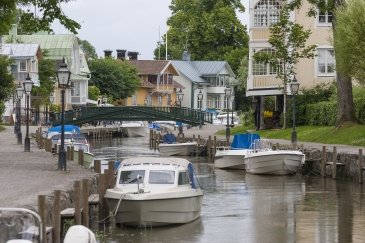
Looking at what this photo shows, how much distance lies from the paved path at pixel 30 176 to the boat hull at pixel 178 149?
19.2 m

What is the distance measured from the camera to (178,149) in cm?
6781

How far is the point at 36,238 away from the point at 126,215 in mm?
12754

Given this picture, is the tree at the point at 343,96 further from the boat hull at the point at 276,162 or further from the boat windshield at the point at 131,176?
the boat windshield at the point at 131,176

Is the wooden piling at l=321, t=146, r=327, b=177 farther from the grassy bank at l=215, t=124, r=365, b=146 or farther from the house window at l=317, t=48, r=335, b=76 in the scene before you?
the house window at l=317, t=48, r=335, b=76

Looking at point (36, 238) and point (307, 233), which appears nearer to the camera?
point (36, 238)

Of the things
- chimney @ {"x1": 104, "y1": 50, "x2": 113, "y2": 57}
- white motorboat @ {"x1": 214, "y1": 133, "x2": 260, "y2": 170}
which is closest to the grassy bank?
white motorboat @ {"x1": 214, "y1": 133, "x2": 260, "y2": 170}

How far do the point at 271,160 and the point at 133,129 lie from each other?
67907 millimetres

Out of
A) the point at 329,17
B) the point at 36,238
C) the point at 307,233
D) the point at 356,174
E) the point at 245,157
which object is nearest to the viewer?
the point at 36,238

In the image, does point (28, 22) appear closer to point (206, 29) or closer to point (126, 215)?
point (126, 215)

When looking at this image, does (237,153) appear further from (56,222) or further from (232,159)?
(56,222)

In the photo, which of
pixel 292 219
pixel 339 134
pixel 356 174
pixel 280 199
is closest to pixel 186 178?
pixel 292 219

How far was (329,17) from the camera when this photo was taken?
72375 millimetres

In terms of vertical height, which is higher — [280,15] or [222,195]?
[280,15]

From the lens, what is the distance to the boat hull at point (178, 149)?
67688 millimetres
